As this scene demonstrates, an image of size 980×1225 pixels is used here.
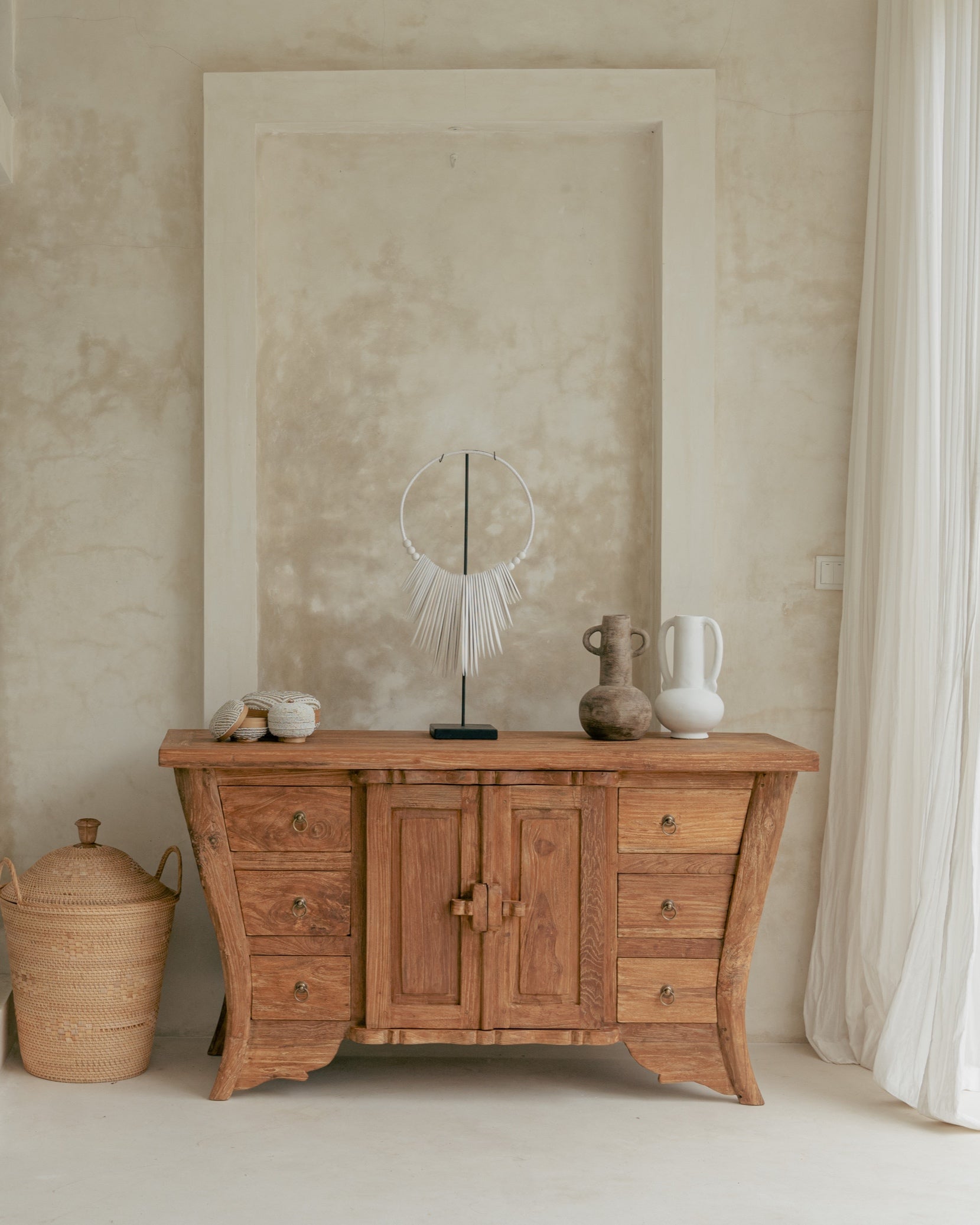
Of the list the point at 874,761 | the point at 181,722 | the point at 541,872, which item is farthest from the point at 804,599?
the point at 181,722

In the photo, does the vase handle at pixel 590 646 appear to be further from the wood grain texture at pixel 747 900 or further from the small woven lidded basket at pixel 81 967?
the small woven lidded basket at pixel 81 967

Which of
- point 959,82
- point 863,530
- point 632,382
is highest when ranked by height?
point 959,82

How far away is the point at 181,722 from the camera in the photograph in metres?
2.82

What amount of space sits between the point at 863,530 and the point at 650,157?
1.18 metres

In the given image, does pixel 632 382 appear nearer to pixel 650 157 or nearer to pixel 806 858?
pixel 650 157

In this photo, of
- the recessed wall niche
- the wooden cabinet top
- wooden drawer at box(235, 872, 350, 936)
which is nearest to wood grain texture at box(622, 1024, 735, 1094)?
the wooden cabinet top

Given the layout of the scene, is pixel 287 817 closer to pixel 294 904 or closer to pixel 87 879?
pixel 294 904

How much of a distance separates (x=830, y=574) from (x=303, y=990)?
172cm

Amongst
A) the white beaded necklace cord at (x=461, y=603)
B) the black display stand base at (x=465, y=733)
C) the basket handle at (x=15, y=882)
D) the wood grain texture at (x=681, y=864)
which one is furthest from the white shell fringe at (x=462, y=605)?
the basket handle at (x=15, y=882)

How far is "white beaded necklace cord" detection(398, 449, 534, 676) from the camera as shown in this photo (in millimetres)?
2574

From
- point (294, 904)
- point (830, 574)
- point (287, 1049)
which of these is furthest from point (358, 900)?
point (830, 574)

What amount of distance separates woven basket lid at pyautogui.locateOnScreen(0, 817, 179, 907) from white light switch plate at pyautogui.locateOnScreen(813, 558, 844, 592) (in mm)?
1889

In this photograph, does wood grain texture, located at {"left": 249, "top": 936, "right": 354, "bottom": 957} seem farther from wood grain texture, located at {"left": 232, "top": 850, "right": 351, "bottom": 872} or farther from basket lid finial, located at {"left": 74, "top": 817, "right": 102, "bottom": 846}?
basket lid finial, located at {"left": 74, "top": 817, "right": 102, "bottom": 846}

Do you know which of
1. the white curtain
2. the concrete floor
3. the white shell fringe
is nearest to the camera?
the concrete floor
